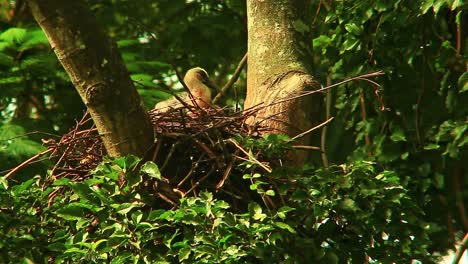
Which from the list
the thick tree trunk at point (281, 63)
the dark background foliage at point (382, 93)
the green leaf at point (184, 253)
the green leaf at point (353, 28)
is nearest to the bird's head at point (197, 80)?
the dark background foliage at point (382, 93)

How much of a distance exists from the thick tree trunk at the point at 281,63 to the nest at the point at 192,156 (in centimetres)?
19

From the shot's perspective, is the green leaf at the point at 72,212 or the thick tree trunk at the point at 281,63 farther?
the thick tree trunk at the point at 281,63

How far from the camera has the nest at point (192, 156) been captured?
16.7ft

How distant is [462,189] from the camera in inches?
310

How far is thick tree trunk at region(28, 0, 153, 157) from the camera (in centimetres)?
459

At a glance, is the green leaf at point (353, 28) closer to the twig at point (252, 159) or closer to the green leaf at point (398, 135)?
the green leaf at point (398, 135)

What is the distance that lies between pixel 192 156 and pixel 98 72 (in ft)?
2.59

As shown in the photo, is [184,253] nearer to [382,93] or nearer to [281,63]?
[281,63]

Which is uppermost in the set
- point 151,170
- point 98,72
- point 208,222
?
point 98,72

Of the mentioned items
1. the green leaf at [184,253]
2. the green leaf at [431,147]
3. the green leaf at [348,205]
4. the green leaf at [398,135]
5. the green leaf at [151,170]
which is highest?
the green leaf at [151,170]

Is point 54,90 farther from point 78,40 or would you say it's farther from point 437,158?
point 78,40

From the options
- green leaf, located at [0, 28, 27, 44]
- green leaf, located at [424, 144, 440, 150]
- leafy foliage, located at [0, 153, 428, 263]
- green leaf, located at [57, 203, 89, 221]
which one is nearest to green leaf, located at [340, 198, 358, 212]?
leafy foliage, located at [0, 153, 428, 263]

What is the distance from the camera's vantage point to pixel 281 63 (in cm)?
565

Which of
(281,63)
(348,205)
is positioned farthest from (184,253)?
(281,63)
